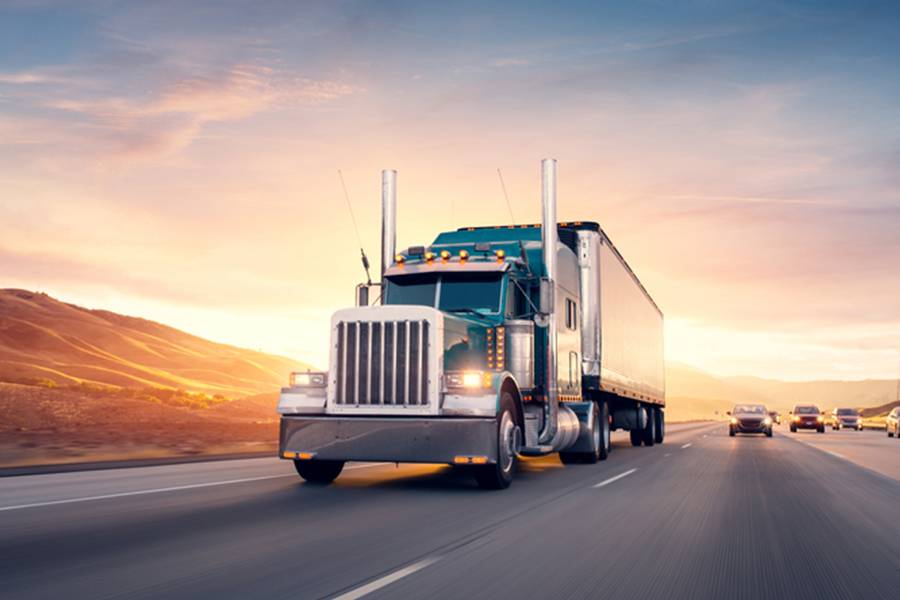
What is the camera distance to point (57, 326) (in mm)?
147500

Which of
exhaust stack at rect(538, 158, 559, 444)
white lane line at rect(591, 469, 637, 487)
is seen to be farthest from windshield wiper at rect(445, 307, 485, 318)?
white lane line at rect(591, 469, 637, 487)

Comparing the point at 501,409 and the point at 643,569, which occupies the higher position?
the point at 501,409

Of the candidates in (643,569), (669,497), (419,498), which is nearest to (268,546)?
(643,569)

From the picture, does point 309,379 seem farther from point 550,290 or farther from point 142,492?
point 550,290

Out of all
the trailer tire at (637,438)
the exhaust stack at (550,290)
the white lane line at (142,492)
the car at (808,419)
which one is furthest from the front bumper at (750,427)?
the white lane line at (142,492)

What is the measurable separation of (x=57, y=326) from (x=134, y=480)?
144795 mm

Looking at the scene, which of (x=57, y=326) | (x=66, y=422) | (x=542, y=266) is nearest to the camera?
(x=542, y=266)

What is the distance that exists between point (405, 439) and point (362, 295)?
393 cm

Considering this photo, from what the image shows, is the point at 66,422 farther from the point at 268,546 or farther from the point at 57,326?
the point at 57,326

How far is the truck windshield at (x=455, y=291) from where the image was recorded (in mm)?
15117

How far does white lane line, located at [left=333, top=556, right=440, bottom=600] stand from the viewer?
6242 mm

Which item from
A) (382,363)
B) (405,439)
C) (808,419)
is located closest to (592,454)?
(405,439)

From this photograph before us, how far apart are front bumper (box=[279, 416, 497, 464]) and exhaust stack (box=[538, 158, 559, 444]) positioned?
289cm

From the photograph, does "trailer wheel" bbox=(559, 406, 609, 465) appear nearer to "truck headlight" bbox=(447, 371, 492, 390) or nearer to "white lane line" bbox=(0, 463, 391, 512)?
"white lane line" bbox=(0, 463, 391, 512)
